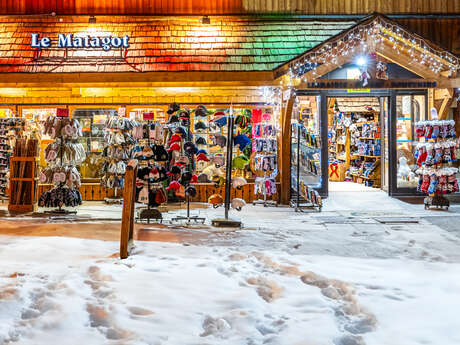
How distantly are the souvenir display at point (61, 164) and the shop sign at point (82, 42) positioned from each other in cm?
285

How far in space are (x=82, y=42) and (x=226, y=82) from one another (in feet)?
12.1

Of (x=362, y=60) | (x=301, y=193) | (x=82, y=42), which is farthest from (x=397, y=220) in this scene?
(x=82, y=42)

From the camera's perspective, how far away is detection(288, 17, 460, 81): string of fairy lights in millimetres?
10273

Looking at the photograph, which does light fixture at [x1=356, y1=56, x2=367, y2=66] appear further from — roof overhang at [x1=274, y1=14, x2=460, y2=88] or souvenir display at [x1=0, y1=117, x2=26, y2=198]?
souvenir display at [x1=0, y1=117, x2=26, y2=198]

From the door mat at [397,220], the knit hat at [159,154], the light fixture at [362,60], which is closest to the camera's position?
the knit hat at [159,154]

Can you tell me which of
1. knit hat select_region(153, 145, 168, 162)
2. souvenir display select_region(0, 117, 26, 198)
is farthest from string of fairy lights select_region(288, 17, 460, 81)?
souvenir display select_region(0, 117, 26, 198)

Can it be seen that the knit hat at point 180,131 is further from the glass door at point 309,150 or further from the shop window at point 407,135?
the shop window at point 407,135

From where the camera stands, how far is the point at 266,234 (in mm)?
7504

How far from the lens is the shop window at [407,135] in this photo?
12.5m

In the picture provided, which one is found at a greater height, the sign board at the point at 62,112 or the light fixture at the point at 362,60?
the light fixture at the point at 362,60

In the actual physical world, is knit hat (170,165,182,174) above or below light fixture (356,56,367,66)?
below

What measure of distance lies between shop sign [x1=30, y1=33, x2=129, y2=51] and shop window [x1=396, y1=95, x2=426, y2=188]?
728cm

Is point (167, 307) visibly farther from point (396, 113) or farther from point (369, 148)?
point (369, 148)

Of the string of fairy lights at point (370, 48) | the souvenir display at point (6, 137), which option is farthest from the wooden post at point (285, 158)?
the souvenir display at point (6, 137)
